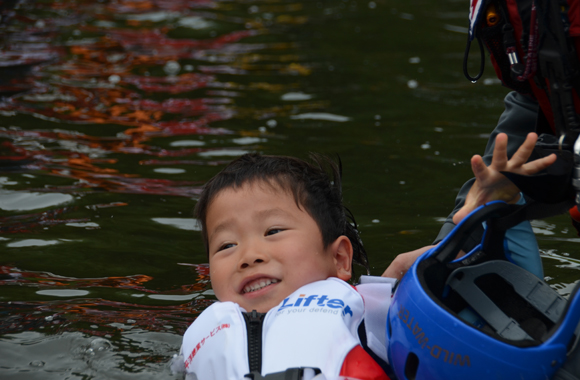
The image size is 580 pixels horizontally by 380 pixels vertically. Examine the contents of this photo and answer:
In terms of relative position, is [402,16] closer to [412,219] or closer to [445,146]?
[445,146]

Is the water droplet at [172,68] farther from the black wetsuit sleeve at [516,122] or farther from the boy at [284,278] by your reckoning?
the black wetsuit sleeve at [516,122]

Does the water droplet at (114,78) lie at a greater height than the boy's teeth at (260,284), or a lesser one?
lesser

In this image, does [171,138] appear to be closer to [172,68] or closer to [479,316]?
[172,68]

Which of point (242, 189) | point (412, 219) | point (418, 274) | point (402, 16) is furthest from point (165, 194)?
point (402, 16)

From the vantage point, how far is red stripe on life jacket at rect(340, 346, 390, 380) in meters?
2.38

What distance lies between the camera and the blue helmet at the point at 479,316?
2031 millimetres

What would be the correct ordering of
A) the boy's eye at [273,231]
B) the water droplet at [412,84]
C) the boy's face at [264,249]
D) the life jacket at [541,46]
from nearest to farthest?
the life jacket at [541,46] < the boy's face at [264,249] < the boy's eye at [273,231] < the water droplet at [412,84]

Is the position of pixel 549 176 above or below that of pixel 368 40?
above

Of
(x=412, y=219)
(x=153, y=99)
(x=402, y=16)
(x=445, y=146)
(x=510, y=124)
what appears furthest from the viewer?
(x=402, y=16)

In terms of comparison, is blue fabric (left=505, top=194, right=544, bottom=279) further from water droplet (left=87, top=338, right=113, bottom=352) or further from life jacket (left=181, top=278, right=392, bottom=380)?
water droplet (left=87, top=338, right=113, bottom=352)

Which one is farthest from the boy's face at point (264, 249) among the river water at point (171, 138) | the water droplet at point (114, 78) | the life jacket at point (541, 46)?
the water droplet at point (114, 78)

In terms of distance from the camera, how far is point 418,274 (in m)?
2.30

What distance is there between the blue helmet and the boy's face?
0.49 m

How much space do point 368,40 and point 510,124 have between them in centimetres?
680
